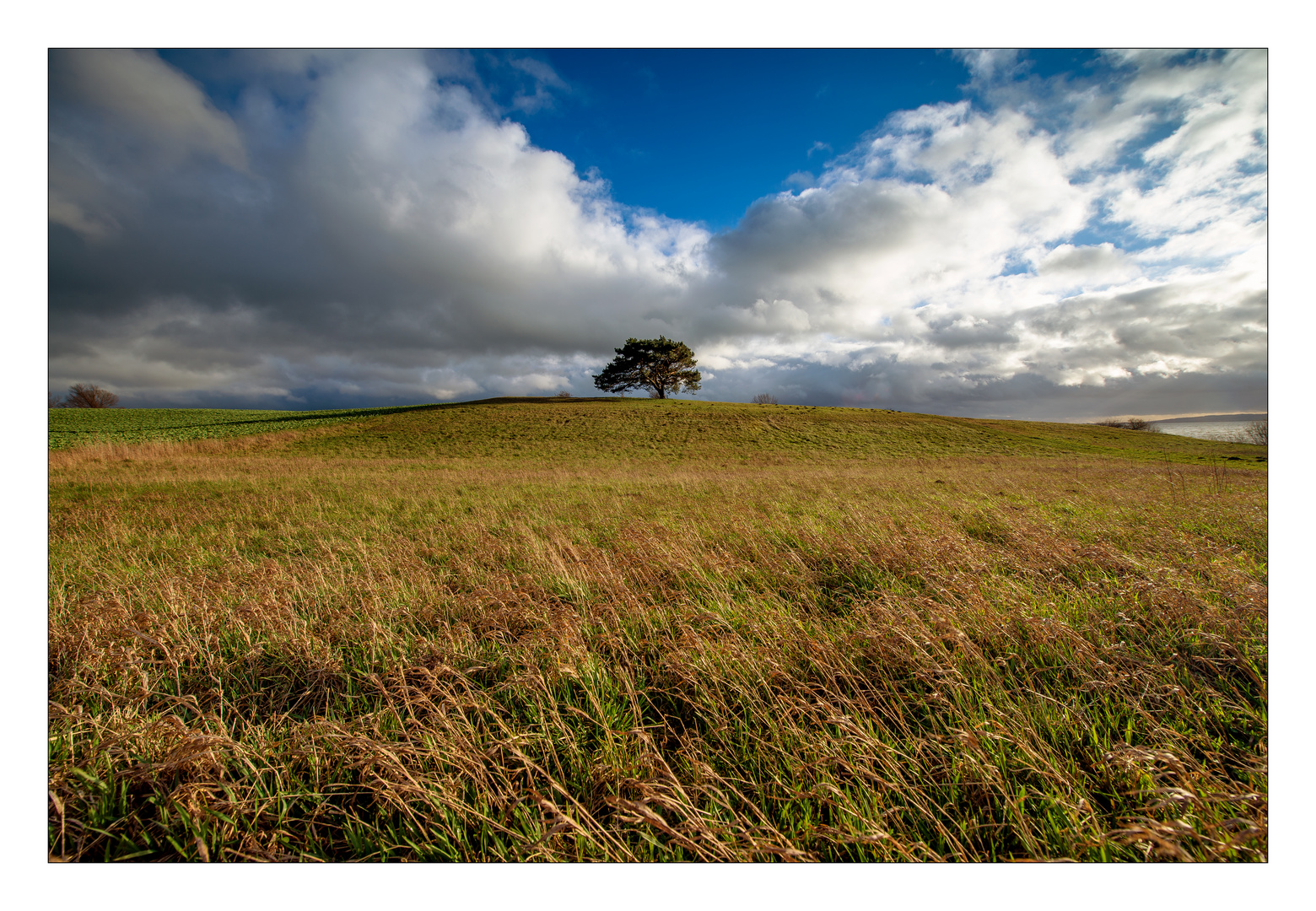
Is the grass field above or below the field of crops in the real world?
below

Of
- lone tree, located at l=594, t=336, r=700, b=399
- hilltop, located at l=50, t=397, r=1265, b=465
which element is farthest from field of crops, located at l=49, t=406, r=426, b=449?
lone tree, located at l=594, t=336, r=700, b=399

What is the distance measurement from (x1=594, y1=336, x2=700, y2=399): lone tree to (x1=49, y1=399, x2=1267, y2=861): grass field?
67.6 meters

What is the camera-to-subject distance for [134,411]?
6550 centimetres

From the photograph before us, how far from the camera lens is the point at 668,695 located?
126 inches

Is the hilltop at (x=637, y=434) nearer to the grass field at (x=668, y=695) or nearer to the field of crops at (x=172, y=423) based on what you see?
the field of crops at (x=172, y=423)

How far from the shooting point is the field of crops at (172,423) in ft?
121

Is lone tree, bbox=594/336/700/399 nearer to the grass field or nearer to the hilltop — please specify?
the hilltop

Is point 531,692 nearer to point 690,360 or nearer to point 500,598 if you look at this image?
point 500,598

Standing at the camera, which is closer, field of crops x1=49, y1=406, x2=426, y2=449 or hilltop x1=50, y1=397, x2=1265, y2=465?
hilltop x1=50, y1=397, x2=1265, y2=465

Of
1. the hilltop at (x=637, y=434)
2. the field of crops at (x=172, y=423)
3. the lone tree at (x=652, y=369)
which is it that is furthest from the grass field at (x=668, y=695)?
the lone tree at (x=652, y=369)

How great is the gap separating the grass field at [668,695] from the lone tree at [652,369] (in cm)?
6756

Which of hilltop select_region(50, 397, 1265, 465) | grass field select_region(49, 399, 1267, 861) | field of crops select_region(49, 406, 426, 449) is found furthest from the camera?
field of crops select_region(49, 406, 426, 449)

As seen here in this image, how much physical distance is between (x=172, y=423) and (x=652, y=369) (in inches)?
2475

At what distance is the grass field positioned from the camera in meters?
2.23
